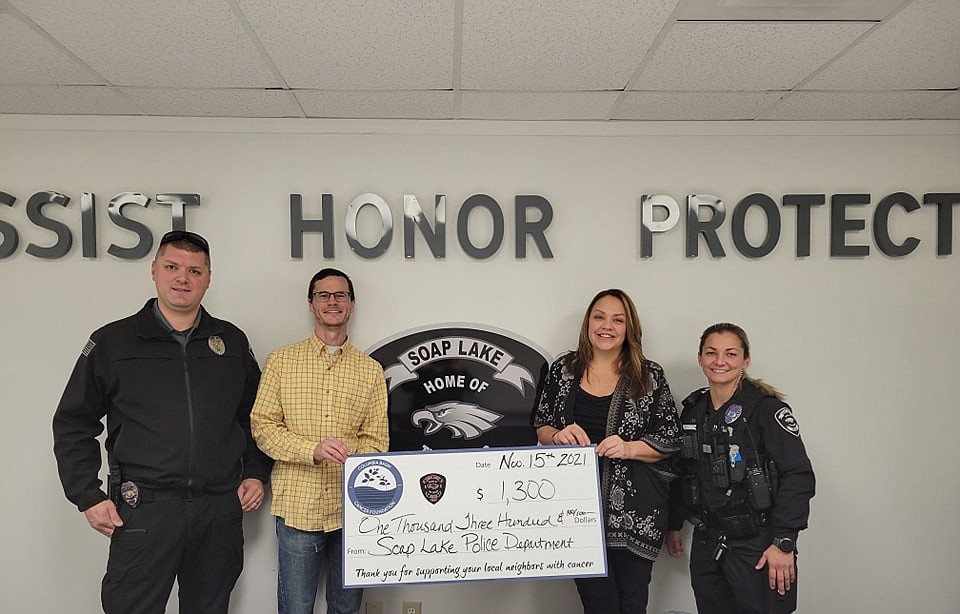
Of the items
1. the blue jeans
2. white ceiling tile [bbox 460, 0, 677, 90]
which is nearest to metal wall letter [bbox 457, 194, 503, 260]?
white ceiling tile [bbox 460, 0, 677, 90]

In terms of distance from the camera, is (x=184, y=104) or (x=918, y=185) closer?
(x=184, y=104)

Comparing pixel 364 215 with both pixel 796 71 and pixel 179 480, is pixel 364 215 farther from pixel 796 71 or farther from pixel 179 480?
pixel 796 71

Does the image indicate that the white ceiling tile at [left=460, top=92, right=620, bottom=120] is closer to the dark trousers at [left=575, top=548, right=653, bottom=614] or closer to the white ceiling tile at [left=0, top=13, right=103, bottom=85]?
the white ceiling tile at [left=0, top=13, right=103, bottom=85]

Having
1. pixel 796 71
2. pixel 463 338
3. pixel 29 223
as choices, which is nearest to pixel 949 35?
pixel 796 71

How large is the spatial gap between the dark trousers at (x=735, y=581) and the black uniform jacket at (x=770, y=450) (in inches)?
4.5

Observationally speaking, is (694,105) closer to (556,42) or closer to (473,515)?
(556,42)

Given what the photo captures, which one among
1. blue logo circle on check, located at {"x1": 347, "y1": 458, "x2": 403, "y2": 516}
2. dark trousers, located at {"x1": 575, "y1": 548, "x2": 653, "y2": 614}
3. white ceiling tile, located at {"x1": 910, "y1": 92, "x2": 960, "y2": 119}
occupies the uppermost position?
white ceiling tile, located at {"x1": 910, "y1": 92, "x2": 960, "y2": 119}

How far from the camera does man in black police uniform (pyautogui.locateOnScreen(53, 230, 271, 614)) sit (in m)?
2.41

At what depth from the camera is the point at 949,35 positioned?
2.28 m

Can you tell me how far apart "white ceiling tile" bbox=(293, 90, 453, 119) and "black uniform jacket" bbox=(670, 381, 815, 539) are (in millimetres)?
1749

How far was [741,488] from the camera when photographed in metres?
2.56

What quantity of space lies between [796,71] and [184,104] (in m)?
2.57

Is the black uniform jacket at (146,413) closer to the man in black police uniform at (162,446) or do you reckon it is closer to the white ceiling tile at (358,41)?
the man in black police uniform at (162,446)

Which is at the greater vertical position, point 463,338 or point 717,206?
point 717,206
